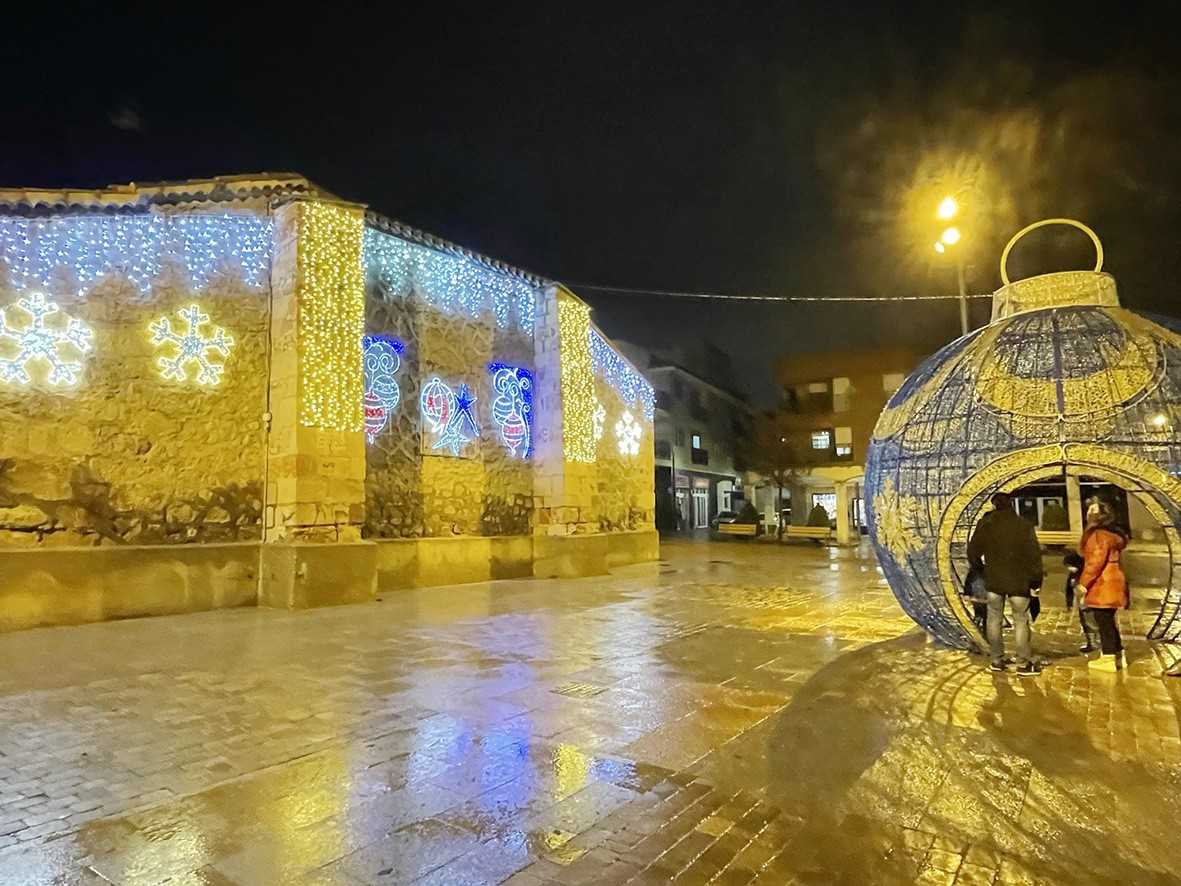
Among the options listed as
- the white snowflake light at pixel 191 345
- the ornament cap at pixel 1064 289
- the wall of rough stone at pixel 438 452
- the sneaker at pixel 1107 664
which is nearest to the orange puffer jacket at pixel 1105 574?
→ the sneaker at pixel 1107 664

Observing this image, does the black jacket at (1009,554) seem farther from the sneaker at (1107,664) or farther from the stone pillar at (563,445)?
the stone pillar at (563,445)

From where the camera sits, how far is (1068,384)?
18.9ft

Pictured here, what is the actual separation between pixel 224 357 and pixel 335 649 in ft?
18.2

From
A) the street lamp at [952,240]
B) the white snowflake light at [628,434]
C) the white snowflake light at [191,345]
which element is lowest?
the white snowflake light at [628,434]

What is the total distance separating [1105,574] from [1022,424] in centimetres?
149

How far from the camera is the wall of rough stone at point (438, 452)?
11836mm

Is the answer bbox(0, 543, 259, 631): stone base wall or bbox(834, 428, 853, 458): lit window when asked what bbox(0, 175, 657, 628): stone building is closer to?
bbox(0, 543, 259, 631): stone base wall

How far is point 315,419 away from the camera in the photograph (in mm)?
10164

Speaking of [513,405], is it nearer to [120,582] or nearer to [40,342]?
[120,582]

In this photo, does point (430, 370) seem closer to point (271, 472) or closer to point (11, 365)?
point (271, 472)

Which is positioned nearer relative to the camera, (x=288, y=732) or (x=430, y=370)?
(x=288, y=732)

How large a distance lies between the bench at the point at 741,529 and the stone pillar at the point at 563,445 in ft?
44.5

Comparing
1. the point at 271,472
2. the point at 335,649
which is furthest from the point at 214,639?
the point at 271,472

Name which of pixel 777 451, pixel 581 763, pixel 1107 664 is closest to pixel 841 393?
pixel 777 451
